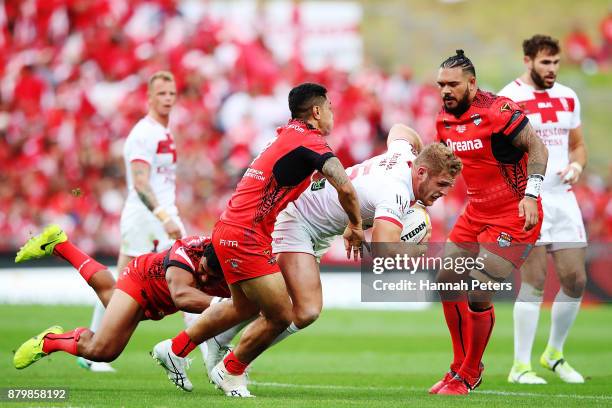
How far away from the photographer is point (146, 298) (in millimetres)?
8312

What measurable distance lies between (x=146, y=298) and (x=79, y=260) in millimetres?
1111

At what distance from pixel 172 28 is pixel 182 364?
17.0m

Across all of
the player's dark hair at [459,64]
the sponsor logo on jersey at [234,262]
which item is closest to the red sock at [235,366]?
the sponsor logo on jersey at [234,262]

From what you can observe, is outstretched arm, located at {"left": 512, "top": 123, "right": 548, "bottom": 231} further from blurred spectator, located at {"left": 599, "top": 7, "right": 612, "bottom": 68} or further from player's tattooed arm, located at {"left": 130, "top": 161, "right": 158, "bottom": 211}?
blurred spectator, located at {"left": 599, "top": 7, "right": 612, "bottom": 68}

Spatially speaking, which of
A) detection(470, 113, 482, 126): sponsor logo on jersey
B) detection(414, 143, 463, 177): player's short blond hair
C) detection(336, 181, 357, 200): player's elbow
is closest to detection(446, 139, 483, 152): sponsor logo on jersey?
detection(470, 113, 482, 126): sponsor logo on jersey

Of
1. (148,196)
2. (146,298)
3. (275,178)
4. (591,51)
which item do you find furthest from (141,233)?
(591,51)

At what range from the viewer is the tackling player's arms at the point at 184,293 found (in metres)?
8.09

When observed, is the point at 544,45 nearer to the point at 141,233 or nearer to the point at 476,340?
the point at 476,340

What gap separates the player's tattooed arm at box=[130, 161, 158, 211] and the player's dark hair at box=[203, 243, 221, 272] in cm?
250

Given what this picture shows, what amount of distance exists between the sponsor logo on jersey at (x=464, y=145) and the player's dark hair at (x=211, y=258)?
2.33 meters

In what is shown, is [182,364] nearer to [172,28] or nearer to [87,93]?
[87,93]

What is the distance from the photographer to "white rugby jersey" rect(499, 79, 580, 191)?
10133 millimetres

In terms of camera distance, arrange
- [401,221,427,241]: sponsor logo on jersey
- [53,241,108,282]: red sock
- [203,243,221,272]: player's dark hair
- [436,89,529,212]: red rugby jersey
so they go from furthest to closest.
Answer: [53,241,108,282]: red sock → [436,89,529,212]: red rugby jersey → [203,243,221,272]: player's dark hair → [401,221,427,241]: sponsor logo on jersey

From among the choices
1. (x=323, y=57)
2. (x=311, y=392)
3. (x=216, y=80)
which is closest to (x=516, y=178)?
(x=311, y=392)
